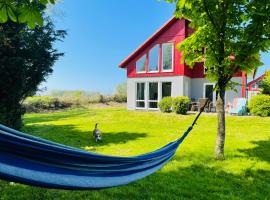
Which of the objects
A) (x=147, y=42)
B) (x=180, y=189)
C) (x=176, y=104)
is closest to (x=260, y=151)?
(x=180, y=189)

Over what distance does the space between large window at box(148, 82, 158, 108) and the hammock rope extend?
18.5m

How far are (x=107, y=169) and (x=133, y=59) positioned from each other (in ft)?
Answer: 65.6

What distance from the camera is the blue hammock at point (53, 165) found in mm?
1565

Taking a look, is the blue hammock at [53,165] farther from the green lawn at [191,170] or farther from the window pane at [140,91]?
the window pane at [140,91]

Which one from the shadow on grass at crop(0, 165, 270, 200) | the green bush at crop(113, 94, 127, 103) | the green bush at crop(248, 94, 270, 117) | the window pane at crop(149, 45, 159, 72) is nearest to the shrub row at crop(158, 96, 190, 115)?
the window pane at crop(149, 45, 159, 72)

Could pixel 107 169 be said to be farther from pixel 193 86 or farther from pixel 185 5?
pixel 193 86

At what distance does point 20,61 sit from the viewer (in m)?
9.22

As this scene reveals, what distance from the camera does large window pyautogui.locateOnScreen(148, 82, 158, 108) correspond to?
20.9m

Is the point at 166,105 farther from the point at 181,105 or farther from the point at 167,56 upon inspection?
the point at 167,56

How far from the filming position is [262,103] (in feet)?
50.4

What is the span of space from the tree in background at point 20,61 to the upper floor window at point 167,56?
9.72 metres

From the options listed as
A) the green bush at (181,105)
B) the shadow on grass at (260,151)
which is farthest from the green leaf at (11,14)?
the green bush at (181,105)

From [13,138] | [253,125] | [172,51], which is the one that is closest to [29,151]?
[13,138]

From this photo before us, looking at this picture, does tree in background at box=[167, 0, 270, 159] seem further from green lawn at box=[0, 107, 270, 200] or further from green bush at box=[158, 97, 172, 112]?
green bush at box=[158, 97, 172, 112]
